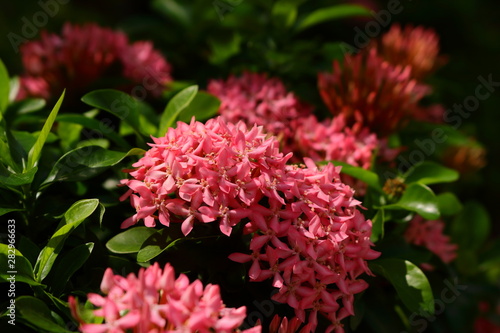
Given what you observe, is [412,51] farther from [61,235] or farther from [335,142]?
[61,235]

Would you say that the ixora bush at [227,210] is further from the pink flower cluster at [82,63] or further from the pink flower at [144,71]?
the pink flower at [144,71]

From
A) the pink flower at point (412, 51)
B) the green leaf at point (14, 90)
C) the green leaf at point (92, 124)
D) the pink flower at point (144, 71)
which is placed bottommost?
the green leaf at point (14, 90)

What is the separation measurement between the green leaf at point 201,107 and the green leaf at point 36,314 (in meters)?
0.67

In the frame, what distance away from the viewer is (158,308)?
869 millimetres

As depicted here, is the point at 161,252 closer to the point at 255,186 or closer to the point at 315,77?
the point at 255,186

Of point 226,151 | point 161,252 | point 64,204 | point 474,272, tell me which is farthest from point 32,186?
point 474,272

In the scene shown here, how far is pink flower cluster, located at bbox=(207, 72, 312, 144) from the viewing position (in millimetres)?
1614

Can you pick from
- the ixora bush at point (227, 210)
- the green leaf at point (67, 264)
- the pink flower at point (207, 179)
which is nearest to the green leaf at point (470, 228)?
the ixora bush at point (227, 210)

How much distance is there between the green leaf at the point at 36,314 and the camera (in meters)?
0.92

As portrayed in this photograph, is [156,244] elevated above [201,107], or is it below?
below

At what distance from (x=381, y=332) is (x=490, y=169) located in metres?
2.37

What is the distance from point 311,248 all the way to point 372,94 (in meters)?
0.74

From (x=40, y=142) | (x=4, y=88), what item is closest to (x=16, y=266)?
(x=40, y=142)

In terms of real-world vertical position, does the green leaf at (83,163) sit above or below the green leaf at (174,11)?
below
